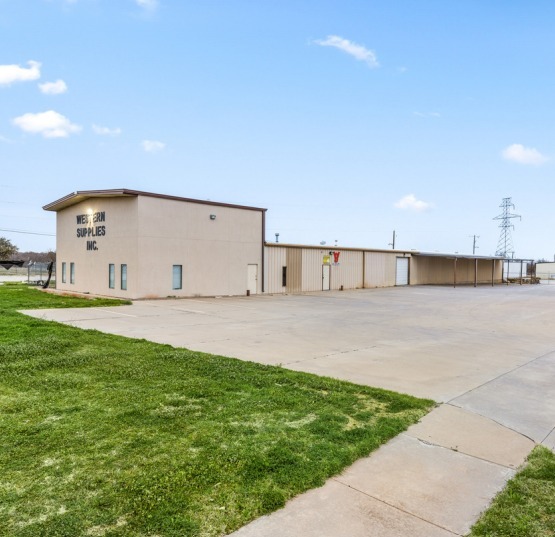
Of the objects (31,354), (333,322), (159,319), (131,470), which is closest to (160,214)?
(159,319)

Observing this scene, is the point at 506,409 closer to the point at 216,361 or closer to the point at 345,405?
the point at 345,405

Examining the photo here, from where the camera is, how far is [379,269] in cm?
3531

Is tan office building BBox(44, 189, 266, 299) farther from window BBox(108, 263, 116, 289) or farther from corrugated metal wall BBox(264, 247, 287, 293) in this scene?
corrugated metal wall BBox(264, 247, 287, 293)

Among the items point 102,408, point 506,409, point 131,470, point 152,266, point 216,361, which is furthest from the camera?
point 152,266

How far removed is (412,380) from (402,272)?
33.1 metres

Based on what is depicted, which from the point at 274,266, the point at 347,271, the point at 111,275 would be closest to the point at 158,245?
the point at 111,275

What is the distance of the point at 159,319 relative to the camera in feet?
43.2

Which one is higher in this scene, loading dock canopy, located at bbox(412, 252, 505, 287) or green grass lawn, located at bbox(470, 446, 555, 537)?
loading dock canopy, located at bbox(412, 252, 505, 287)

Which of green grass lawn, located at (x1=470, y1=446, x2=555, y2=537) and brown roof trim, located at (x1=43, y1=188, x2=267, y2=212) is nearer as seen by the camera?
green grass lawn, located at (x1=470, y1=446, x2=555, y2=537)

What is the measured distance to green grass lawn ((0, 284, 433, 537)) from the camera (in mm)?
2814

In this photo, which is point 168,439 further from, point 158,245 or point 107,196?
point 107,196

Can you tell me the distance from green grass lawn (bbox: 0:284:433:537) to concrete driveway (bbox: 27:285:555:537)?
0.27m

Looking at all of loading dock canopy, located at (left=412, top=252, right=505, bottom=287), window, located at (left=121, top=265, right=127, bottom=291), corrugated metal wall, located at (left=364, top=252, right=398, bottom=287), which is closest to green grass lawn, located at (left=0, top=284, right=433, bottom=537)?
window, located at (left=121, top=265, right=127, bottom=291)

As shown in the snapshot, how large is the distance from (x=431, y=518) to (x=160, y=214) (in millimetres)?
19652
